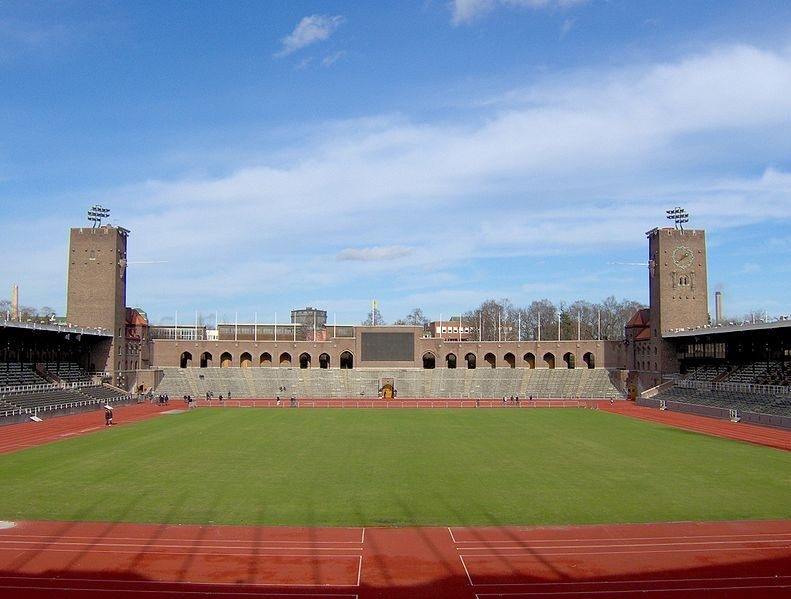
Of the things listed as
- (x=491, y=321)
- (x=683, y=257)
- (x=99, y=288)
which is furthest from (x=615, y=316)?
(x=99, y=288)

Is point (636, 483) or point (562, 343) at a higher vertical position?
point (562, 343)

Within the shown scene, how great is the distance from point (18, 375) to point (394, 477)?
141 ft

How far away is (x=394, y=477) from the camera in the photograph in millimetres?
27219

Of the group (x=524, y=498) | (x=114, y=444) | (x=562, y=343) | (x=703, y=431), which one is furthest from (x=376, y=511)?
(x=562, y=343)

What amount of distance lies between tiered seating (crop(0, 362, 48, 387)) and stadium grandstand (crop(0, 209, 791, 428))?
0.16 meters

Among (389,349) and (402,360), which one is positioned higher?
(389,349)

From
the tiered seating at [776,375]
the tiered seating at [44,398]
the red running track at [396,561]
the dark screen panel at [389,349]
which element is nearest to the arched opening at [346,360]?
the dark screen panel at [389,349]

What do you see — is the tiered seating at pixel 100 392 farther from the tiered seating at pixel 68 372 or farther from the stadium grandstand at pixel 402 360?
the tiered seating at pixel 68 372

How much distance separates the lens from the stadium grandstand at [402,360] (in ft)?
189

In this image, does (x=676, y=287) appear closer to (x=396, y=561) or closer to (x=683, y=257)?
(x=683, y=257)

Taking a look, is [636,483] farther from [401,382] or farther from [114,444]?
[401,382]

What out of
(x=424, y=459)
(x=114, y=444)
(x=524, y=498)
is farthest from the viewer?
(x=114, y=444)

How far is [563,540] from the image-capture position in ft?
60.5

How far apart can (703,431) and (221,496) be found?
32.8m
